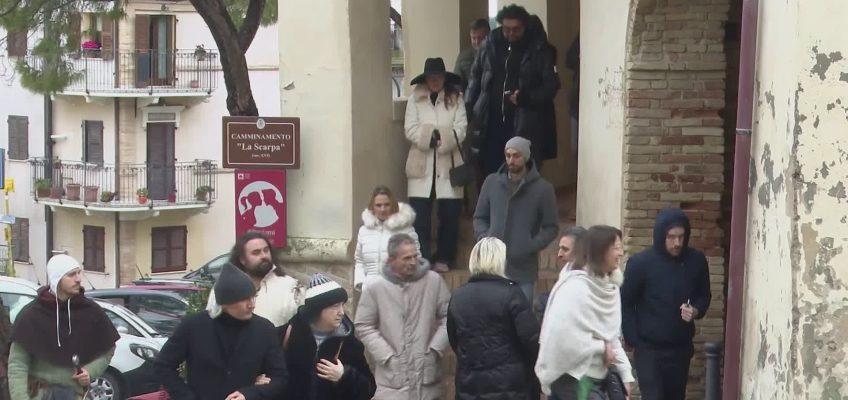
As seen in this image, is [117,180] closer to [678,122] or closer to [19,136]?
[19,136]

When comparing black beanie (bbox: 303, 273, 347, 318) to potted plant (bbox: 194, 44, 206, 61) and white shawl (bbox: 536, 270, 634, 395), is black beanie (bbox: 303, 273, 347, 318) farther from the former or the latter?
potted plant (bbox: 194, 44, 206, 61)

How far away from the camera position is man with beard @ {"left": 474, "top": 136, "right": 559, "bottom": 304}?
37.2 ft

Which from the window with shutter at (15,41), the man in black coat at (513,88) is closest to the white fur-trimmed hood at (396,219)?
the man in black coat at (513,88)

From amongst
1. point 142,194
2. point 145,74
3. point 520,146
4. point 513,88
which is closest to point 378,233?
point 520,146

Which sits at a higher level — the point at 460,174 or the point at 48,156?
the point at 460,174

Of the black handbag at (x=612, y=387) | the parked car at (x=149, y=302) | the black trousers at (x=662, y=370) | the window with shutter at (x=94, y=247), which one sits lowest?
the window with shutter at (x=94, y=247)

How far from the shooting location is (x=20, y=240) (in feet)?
158

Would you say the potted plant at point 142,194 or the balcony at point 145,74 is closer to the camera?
the balcony at point 145,74

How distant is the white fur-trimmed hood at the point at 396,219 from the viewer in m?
11.8

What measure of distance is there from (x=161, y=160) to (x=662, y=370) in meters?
Answer: 36.9

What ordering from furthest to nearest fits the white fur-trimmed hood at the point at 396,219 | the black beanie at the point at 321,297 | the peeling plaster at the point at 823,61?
the white fur-trimmed hood at the point at 396,219, the black beanie at the point at 321,297, the peeling plaster at the point at 823,61

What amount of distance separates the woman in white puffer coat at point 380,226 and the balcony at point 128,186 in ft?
112

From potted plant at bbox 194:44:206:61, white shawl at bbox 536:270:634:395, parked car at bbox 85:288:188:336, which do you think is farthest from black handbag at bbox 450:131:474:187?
potted plant at bbox 194:44:206:61

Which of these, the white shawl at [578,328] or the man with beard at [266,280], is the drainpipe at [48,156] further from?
the white shawl at [578,328]
